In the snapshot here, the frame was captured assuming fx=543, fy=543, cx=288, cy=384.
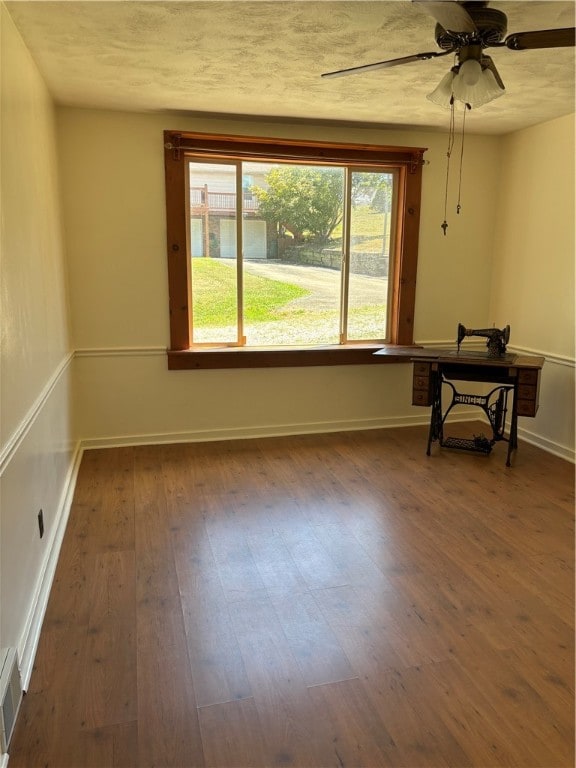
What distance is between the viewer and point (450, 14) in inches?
68.6

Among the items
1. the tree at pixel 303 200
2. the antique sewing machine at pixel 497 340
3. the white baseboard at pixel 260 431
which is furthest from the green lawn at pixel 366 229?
the white baseboard at pixel 260 431

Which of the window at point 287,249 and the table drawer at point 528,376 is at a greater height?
the window at point 287,249

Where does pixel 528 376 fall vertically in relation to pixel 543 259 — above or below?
below

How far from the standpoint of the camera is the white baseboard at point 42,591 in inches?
74.5

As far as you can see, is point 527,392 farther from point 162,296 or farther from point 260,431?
point 162,296

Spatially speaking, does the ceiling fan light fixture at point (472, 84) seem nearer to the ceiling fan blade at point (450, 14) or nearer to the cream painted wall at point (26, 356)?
the ceiling fan blade at point (450, 14)

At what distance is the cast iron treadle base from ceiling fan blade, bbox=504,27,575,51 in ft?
9.05

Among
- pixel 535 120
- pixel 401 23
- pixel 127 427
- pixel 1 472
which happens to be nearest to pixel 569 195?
pixel 535 120

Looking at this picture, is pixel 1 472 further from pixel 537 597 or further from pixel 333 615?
pixel 537 597

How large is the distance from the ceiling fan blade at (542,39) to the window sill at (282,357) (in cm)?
230

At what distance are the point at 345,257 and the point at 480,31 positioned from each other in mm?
2496

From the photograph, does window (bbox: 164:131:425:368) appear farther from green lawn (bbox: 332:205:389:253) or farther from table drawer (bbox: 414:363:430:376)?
table drawer (bbox: 414:363:430:376)

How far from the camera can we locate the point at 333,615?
2225mm

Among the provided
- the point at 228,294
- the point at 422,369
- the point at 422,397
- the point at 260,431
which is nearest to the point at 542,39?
the point at 422,369
